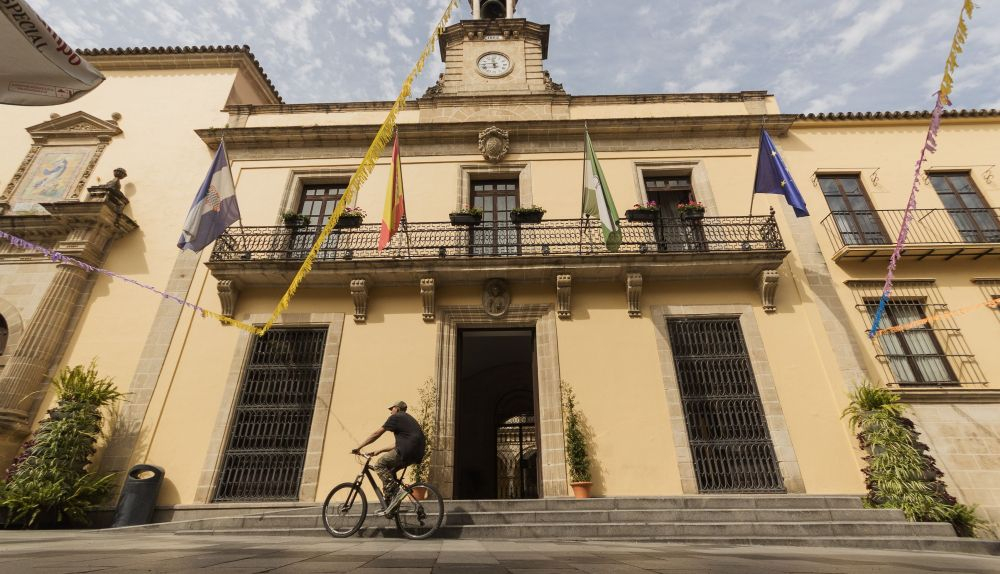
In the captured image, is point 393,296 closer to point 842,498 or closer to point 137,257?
point 137,257

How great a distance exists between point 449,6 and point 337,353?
672 centimetres

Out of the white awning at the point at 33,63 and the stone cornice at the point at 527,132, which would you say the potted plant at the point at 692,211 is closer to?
the stone cornice at the point at 527,132

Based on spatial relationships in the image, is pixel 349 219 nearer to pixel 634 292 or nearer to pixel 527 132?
A: pixel 527 132

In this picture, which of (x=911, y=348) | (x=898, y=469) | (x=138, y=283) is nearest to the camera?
(x=898, y=469)

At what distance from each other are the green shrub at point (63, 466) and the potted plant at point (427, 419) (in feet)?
18.0

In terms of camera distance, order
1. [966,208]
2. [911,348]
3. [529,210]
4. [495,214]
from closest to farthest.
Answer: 1. [911,348]
2. [529,210]
3. [966,208]
4. [495,214]

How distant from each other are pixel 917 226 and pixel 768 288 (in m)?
4.49

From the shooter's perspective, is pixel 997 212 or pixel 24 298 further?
pixel 997 212

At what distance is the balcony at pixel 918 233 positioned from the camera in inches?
→ 377

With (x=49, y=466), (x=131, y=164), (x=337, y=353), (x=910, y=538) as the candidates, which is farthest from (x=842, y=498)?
(x=131, y=164)

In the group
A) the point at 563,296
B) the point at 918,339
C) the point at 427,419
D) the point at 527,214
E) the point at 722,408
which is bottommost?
the point at 427,419

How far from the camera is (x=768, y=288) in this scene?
9.24 meters

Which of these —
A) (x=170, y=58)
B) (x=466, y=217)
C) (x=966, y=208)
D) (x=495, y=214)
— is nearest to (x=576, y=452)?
(x=466, y=217)

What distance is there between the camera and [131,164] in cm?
1171
